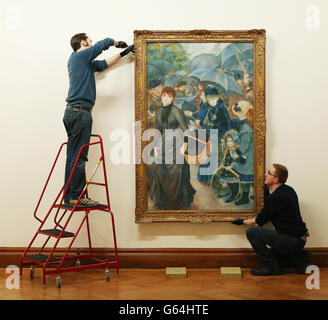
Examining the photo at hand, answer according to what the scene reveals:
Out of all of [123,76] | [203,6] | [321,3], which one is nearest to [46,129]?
[123,76]

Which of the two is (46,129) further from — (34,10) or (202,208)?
(202,208)

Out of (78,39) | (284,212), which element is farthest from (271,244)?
(78,39)

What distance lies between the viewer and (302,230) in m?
4.29

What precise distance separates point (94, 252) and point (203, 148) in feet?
4.89

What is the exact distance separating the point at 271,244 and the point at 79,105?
2179 millimetres

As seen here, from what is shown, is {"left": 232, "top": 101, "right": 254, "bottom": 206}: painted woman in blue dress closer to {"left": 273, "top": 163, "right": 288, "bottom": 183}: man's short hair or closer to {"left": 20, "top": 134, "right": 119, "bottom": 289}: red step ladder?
{"left": 273, "top": 163, "right": 288, "bottom": 183}: man's short hair

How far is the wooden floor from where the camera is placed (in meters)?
Result: 3.61

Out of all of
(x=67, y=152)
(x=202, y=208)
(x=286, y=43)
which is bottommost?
(x=202, y=208)

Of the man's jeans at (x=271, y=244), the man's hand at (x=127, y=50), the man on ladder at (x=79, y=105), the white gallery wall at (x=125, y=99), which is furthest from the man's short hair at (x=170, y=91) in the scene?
the man's jeans at (x=271, y=244)

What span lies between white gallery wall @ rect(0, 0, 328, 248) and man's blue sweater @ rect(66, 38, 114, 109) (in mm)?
332

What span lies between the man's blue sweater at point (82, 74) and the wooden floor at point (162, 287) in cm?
161

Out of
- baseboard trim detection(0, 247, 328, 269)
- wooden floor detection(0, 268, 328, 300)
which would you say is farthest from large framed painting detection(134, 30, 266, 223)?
wooden floor detection(0, 268, 328, 300)

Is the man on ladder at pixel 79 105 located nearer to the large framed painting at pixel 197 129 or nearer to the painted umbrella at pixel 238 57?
the large framed painting at pixel 197 129

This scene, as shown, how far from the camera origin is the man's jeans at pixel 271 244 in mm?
4254
